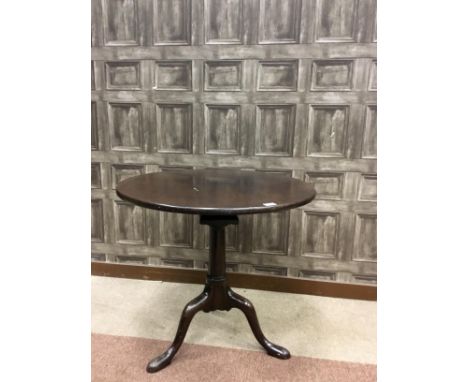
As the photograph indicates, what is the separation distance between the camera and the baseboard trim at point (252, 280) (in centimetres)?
213

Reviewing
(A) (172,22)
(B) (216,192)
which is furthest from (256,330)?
(A) (172,22)

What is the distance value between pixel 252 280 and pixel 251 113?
1.04 metres

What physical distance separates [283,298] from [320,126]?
3.47 ft

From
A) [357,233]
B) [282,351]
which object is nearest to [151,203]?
[282,351]

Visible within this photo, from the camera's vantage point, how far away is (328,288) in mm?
2156

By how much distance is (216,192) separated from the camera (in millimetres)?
1379

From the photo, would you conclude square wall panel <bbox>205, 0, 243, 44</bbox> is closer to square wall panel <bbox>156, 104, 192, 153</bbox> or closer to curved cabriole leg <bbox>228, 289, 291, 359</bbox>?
square wall panel <bbox>156, 104, 192, 153</bbox>

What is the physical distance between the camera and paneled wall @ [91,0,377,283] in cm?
190

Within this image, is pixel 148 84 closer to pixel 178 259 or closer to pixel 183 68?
pixel 183 68

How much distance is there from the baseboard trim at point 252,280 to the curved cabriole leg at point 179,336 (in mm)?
645

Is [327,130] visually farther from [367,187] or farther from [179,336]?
[179,336]

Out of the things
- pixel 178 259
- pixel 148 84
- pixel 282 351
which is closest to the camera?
pixel 282 351

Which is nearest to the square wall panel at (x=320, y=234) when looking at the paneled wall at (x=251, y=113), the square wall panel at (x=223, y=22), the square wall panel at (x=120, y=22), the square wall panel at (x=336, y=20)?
the paneled wall at (x=251, y=113)

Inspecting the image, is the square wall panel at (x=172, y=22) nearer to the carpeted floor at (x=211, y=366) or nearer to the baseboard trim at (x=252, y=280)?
the baseboard trim at (x=252, y=280)
